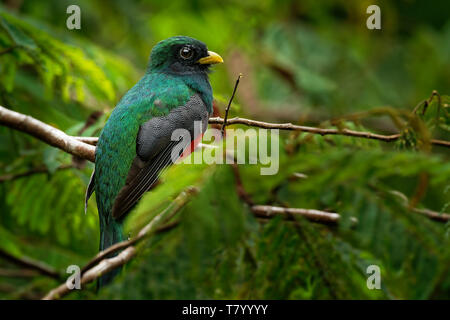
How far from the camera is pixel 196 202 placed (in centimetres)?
209

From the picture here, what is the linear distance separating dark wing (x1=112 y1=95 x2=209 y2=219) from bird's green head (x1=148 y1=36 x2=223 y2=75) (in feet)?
1.82

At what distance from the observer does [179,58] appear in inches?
188

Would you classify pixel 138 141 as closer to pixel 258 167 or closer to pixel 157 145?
pixel 157 145

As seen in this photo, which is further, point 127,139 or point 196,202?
point 127,139

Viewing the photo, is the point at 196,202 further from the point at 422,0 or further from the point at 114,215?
the point at 422,0

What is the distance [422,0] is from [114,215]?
29.0 ft

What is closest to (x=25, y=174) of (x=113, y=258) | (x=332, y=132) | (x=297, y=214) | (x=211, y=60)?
(x=113, y=258)

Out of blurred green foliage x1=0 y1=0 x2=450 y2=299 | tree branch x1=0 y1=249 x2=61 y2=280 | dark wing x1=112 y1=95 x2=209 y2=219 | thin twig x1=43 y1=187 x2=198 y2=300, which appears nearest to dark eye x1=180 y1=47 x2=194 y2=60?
blurred green foliage x1=0 y1=0 x2=450 y2=299

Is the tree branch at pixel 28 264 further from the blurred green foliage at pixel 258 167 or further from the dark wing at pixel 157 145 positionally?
the dark wing at pixel 157 145

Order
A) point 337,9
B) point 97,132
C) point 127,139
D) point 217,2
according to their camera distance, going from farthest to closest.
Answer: point 337,9
point 217,2
point 97,132
point 127,139

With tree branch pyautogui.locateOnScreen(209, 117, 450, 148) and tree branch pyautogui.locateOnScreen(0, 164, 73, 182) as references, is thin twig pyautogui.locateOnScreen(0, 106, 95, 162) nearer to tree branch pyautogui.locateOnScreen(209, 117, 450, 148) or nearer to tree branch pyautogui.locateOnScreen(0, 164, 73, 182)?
tree branch pyautogui.locateOnScreen(0, 164, 73, 182)

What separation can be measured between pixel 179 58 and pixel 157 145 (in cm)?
114
